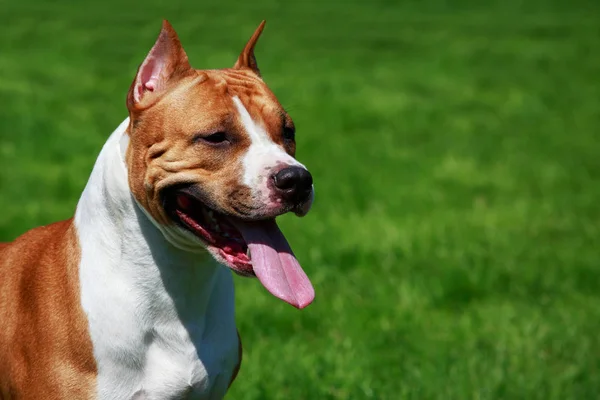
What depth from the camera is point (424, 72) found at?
15.9m

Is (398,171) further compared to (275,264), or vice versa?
(398,171)

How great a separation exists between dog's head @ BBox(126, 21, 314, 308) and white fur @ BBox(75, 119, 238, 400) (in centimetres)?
10

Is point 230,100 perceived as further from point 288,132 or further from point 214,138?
point 288,132

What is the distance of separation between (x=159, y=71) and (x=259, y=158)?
56 centimetres

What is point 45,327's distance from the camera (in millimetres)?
4070

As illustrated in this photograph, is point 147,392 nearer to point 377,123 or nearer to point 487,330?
point 487,330

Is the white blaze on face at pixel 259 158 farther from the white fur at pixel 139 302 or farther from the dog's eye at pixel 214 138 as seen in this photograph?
the white fur at pixel 139 302

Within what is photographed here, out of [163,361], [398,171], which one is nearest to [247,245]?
[163,361]

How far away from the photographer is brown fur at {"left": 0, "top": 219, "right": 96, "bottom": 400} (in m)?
3.99

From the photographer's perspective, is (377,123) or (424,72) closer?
(377,123)

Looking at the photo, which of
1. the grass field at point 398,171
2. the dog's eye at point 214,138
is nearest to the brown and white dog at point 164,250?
the dog's eye at point 214,138

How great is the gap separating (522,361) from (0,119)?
7431 mm

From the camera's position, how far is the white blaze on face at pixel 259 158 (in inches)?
155

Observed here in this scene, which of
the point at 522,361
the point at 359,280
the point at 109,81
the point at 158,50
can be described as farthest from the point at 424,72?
the point at 158,50
